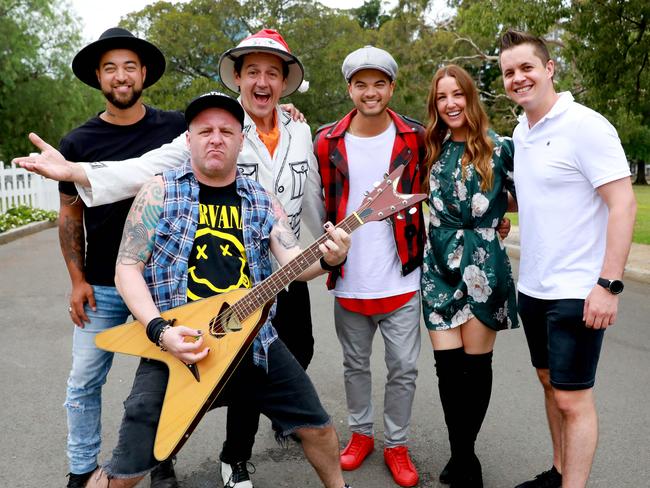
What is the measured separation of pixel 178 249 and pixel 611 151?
199 centimetres

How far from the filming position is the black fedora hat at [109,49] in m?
3.13

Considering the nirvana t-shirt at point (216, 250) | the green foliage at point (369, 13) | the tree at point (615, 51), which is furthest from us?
the green foliage at point (369, 13)

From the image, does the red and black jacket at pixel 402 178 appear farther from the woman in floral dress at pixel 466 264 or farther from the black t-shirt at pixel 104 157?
the black t-shirt at pixel 104 157

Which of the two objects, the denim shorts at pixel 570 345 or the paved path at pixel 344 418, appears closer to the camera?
the denim shorts at pixel 570 345

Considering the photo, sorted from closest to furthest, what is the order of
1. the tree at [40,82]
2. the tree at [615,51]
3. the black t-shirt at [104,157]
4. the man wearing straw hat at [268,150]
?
the black t-shirt at [104,157]
the man wearing straw hat at [268,150]
the tree at [615,51]
the tree at [40,82]

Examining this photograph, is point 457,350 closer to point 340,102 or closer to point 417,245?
point 417,245

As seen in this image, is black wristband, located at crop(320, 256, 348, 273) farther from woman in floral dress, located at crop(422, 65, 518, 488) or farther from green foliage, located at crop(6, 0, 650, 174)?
green foliage, located at crop(6, 0, 650, 174)

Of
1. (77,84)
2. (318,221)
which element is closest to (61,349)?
(318,221)

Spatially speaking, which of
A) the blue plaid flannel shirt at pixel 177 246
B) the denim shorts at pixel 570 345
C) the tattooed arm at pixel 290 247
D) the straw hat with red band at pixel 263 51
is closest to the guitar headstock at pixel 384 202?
the tattooed arm at pixel 290 247

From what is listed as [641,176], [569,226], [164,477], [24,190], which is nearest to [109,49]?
[164,477]

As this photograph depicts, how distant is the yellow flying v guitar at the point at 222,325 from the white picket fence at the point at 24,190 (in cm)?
1338

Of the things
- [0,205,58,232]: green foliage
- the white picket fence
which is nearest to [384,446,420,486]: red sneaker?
[0,205,58,232]: green foliage

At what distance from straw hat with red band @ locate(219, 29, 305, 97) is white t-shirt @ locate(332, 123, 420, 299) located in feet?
1.74

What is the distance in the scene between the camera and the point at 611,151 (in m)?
2.79
